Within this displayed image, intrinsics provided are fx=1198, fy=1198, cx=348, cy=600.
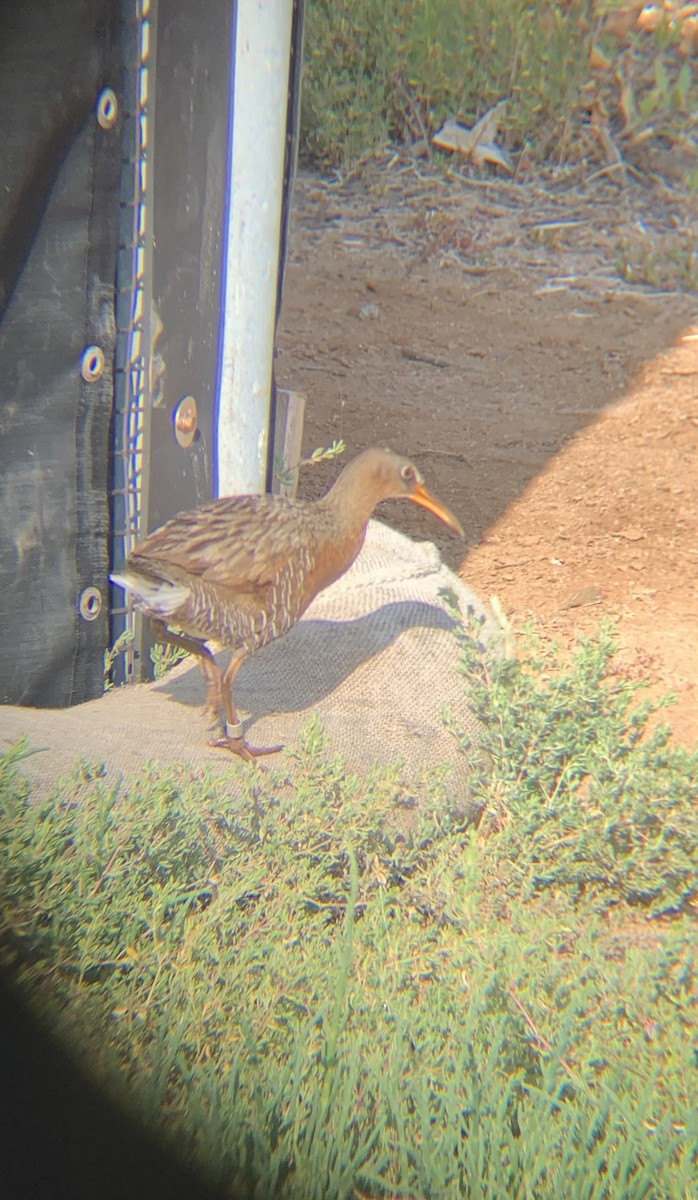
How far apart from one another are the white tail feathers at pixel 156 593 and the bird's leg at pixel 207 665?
0.53 ft

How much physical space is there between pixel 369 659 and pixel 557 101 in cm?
656

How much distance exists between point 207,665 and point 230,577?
316mm

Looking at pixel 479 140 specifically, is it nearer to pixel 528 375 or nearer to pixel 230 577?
pixel 528 375

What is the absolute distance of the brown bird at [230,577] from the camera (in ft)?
11.9

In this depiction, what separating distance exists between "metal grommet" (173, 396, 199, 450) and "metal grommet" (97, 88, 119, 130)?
93 cm

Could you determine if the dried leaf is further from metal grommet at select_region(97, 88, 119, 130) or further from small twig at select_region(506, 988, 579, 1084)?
small twig at select_region(506, 988, 579, 1084)

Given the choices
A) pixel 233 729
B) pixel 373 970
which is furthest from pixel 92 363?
pixel 373 970

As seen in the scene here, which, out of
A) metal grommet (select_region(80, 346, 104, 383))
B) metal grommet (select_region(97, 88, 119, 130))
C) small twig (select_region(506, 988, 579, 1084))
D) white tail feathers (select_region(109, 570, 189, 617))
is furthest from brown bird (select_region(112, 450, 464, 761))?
small twig (select_region(506, 988, 579, 1084))

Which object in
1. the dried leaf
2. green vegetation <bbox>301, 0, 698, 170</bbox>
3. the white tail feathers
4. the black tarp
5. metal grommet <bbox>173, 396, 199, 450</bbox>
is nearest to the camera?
the black tarp

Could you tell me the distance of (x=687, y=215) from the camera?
29.1ft

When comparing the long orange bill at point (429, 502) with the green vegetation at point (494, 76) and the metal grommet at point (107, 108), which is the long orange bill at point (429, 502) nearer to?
the metal grommet at point (107, 108)

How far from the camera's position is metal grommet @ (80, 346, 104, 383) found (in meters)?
3.68

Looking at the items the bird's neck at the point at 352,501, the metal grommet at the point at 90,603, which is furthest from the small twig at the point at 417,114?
the metal grommet at the point at 90,603

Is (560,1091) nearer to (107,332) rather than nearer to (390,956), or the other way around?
(390,956)
